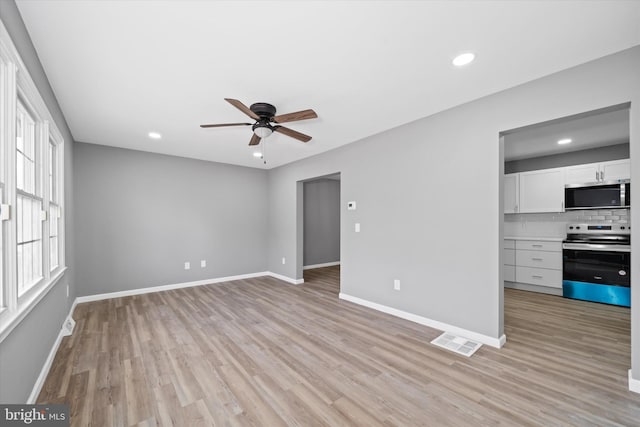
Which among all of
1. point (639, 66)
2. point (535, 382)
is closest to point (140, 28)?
point (639, 66)

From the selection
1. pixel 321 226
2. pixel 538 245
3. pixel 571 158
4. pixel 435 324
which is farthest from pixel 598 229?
pixel 321 226

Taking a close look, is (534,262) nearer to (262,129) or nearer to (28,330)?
(262,129)

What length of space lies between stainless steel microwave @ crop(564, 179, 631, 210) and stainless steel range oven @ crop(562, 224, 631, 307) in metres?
0.42

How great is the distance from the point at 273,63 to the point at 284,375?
2.60m

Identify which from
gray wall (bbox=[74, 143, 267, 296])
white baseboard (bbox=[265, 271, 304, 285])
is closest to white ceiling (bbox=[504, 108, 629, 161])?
white baseboard (bbox=[265, 271, 304, 285])

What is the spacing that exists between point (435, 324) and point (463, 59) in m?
2.77

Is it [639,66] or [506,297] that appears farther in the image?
[506,297]

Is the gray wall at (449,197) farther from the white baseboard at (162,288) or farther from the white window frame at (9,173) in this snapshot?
the white window frame at (9,173)

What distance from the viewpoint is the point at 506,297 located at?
176 inches

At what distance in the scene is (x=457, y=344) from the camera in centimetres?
275

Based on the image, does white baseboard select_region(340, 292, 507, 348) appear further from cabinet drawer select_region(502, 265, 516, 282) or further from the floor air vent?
cabinet drawer select_region(502, 265, 516, 282)

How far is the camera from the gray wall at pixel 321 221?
7184 millimetres

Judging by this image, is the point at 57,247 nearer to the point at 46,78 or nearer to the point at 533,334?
the point at 46,78

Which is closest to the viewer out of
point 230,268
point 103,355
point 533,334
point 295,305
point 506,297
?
point 103,355
